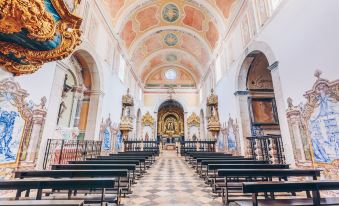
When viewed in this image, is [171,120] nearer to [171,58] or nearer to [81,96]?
[171,58]

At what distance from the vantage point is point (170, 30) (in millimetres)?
15008

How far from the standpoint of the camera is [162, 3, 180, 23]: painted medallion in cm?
1261

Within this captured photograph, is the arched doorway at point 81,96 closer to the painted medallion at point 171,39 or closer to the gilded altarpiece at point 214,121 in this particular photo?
the gilded altarpiece at point 214,121

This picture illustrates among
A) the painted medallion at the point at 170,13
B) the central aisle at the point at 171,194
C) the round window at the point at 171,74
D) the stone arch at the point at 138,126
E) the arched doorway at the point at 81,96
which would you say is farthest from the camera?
the round window at the point at 171,74

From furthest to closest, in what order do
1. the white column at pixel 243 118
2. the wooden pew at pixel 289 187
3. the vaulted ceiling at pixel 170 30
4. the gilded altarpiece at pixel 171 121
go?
1. the gilded altarpiece at pixel 171 121
2. the vaulted ceiling at pixel 170 30
3. the white column at pixel 243 118
4. the wooden pew at pixel 289 187

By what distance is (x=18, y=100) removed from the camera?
14.6 feet

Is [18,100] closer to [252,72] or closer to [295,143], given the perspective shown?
[295,143]

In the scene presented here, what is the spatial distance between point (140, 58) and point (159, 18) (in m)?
4.74

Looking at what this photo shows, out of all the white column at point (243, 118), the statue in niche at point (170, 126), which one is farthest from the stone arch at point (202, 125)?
the white column at point (243, 118)

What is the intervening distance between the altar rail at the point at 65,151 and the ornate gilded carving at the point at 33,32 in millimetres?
2668

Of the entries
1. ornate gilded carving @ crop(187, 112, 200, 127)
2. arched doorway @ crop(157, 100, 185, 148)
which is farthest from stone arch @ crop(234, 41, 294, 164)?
arched doorway @ crop(157, 100, 185, 148)

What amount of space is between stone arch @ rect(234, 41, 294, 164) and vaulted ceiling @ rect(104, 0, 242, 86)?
9.98ft

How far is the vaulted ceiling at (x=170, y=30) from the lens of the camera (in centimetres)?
1084

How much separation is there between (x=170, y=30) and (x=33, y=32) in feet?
43.7
